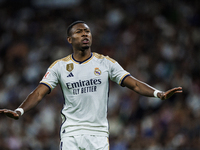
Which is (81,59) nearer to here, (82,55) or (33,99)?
(82,55)

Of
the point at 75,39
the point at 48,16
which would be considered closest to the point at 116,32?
the point at 48,16

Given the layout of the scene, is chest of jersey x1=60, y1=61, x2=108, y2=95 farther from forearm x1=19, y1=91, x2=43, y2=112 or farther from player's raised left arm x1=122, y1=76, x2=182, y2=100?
forearm x1=19, y1=91, x2=43, y2=112

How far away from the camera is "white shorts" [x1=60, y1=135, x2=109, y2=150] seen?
15.8 feet

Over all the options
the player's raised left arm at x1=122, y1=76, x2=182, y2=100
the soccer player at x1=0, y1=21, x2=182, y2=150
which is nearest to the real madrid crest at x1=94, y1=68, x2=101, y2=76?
the soccer player at x1=0, y1=21, x2=182, y2=150

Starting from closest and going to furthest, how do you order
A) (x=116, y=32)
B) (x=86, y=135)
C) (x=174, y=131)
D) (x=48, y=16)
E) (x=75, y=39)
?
(x=86, y=135)
(x=75, y=39)
(x=174, y=131)
(x=116, y=32)
(x=48, y=16)

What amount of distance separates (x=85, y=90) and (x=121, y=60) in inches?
306

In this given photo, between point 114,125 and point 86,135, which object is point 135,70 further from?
point 86,135

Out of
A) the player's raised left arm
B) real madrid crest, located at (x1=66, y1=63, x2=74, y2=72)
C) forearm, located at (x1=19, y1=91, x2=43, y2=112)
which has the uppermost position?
real madrid crest, located at (x1=66, y1=63, x2=74, y2=72)

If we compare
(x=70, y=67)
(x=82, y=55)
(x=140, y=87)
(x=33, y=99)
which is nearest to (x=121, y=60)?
(x=82, y=55)

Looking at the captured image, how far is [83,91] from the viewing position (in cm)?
498

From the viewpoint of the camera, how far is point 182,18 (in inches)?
517

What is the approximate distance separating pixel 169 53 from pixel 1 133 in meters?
6.13

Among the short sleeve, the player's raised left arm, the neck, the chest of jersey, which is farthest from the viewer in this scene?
the neck

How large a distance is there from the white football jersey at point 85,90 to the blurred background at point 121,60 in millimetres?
4228
